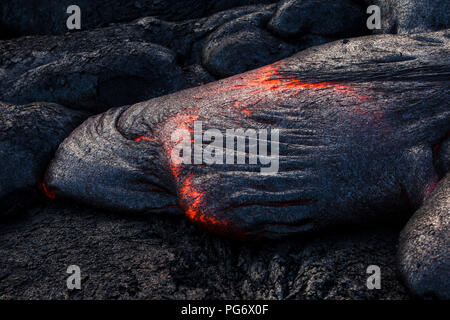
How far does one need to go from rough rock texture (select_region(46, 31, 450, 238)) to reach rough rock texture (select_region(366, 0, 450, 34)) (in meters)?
0.37

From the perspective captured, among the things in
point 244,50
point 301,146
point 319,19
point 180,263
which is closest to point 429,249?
point 301,146

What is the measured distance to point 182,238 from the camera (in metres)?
2.15

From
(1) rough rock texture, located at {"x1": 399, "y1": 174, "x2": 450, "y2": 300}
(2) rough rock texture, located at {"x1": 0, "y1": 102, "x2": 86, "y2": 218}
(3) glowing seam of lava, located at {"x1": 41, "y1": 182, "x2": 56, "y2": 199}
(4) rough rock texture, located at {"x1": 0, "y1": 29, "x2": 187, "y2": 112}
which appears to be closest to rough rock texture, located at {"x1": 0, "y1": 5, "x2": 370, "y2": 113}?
(4) rough rock texture, located at {"x1": 0, "y1": 29, "x2": 187, "y2": 112}

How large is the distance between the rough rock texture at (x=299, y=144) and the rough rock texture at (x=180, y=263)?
112mm

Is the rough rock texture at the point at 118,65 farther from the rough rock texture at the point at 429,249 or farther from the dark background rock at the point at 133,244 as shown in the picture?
the rough rock texture at the point at 429,249

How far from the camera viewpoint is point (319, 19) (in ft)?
11.0

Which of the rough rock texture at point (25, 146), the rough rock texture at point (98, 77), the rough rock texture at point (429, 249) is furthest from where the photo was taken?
the rough rock texture at point (98, 77)

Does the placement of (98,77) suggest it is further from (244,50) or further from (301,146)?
(301,146)

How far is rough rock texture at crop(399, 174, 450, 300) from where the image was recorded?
1.55 metres

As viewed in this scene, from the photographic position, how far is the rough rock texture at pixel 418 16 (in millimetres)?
2795

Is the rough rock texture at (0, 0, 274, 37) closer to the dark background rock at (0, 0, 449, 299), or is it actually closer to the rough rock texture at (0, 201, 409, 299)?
the dark background rock at (0, 0, 449, 299)

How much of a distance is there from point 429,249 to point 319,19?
238cm

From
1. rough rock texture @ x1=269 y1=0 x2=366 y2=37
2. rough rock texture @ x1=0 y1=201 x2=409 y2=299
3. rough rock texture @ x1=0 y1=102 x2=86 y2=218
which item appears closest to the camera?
rough rock texture @ x1=0 y1=201 x2=409 y2=299

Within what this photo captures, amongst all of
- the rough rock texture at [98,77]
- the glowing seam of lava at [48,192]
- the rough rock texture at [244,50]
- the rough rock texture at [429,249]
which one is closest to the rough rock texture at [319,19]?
the rough rock texture at [244,50]
